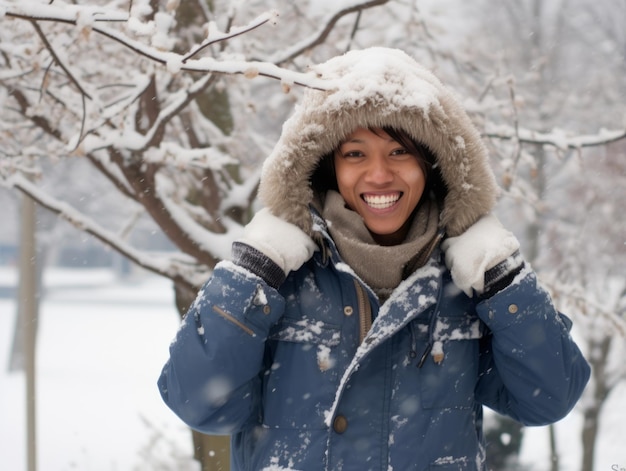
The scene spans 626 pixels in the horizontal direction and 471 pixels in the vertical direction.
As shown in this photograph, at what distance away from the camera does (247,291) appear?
172cm

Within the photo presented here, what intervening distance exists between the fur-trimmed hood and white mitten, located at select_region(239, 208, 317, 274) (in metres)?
0.06

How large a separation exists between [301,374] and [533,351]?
58 centimetres

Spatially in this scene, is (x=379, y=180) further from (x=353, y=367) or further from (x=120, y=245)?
(x=120, y=245)

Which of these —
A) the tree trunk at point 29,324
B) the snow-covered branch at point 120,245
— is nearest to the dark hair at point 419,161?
the snow-covered branch at point 120,245

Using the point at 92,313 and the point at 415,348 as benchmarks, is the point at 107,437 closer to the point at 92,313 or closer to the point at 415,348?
the point at 415,348

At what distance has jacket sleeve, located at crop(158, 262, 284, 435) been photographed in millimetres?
1702

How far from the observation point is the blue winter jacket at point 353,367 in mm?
1729

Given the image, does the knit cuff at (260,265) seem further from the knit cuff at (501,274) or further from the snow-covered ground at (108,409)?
the snow-covered ground at (108,409)

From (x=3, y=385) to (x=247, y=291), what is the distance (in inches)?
574

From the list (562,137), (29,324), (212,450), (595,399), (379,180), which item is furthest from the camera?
(595,399)

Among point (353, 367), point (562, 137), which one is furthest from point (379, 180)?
point (562, 137)

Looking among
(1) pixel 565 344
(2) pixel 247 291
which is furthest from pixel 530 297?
(2) pixel 247 291

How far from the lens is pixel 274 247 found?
180 cm

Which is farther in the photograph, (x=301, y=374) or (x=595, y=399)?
(x=595, y=399)
